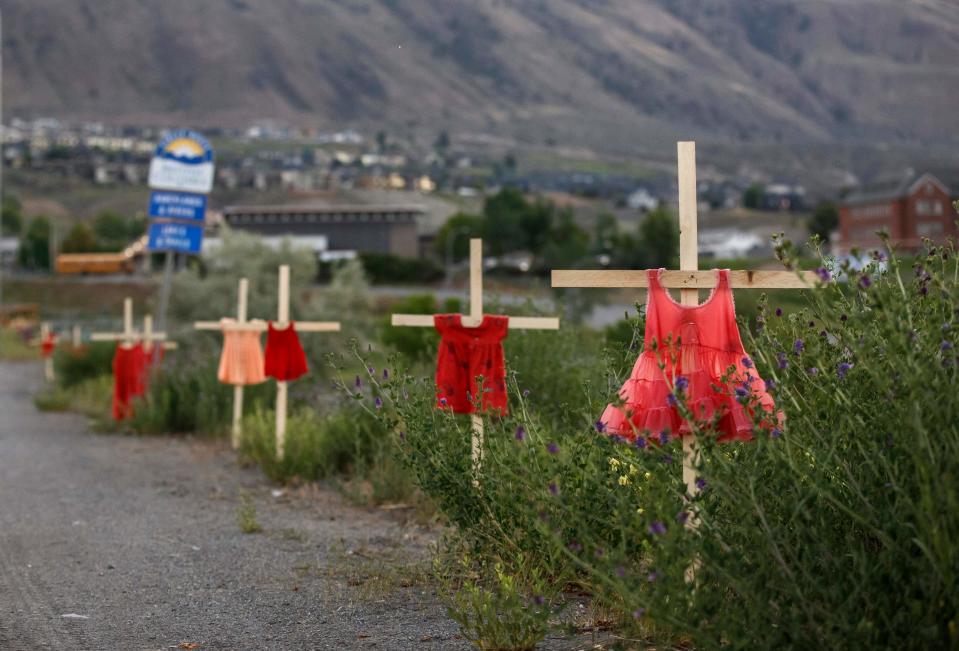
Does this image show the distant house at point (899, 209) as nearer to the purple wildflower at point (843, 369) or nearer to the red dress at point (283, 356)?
the red dress at point (283, 356)

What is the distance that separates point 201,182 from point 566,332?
32.2 ft

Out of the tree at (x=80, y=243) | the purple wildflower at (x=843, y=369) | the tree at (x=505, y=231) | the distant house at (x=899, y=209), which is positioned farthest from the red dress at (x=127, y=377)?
the tree at (x=80, y=243)

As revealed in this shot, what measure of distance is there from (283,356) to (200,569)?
20.6ft

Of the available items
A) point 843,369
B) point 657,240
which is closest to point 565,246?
point 657,240

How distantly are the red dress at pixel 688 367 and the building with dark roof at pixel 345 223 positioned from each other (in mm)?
103519

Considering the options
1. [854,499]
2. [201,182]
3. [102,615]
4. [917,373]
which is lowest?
[102,615]

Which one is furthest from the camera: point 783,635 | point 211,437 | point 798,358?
point 211,437

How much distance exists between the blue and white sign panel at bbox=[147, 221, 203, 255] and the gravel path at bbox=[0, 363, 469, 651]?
7.59 metres

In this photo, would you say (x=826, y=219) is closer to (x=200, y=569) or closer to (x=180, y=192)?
(x=180, y=192)

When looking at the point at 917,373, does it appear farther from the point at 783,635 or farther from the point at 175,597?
the point at 175,597

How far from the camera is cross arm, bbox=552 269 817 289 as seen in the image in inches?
273

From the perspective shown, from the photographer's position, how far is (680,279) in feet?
22.8

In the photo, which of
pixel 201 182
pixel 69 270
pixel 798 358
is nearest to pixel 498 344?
pixel 798 358

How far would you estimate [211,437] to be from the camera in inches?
799
